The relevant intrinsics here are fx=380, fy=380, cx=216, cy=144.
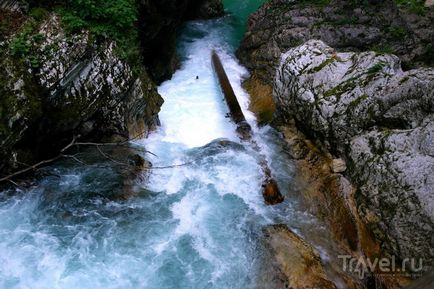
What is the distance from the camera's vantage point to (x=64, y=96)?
30.8 ft

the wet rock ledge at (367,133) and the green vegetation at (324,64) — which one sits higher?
the green vegetation at (324,64)

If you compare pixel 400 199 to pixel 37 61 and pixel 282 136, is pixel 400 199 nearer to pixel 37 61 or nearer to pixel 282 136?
pixel 282 136

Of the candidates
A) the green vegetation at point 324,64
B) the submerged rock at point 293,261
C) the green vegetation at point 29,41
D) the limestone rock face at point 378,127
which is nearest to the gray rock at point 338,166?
the limestone rock face at point 378,127

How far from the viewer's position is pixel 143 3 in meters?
12.6

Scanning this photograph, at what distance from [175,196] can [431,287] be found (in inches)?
317

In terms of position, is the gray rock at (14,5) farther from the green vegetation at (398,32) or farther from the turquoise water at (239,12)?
the green vegetation at (398,32)

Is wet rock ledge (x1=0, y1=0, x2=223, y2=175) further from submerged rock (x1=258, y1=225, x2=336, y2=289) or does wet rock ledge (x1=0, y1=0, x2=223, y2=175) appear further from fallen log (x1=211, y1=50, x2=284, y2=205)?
submerged rock (x1=258, y1=225, x2=336, y2=289)

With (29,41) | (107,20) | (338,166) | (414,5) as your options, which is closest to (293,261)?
(338,166)

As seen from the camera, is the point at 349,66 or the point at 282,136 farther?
the point at 282,136

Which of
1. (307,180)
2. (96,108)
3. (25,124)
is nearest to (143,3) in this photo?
(96,108)

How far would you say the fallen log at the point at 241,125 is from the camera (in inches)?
365

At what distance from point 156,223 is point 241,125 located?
507cm

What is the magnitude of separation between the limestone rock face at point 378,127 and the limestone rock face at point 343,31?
3.60 metres

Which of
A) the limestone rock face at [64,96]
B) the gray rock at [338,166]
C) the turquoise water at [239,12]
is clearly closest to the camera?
the limestone rock face at [64,96]
